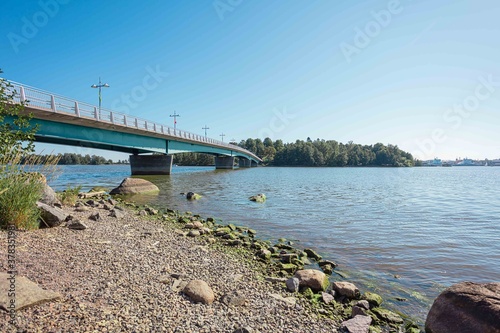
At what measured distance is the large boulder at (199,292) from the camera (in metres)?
5.47

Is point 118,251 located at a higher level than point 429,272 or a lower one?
higher

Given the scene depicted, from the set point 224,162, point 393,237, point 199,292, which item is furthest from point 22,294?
point 224,162

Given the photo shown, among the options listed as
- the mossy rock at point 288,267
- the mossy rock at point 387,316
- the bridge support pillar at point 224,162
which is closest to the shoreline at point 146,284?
the mossy rock at point 288,267

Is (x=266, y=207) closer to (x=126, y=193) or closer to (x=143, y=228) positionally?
(x=143, y=228)

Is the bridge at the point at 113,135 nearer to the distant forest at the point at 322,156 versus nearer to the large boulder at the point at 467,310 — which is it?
the large boulder at the point at 467,310

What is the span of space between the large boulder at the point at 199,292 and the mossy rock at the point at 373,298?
352cm

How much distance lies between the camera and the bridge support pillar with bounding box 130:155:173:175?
54469mm

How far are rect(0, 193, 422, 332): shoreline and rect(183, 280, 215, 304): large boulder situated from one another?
0.15 metres

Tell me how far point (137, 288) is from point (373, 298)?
5.06 m

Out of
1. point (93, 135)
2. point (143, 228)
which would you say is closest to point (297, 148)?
point (93, 135)

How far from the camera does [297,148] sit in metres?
157

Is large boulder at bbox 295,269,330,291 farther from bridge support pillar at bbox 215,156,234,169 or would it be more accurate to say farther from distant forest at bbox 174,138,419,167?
distant forest at bbox 174,138,419,167

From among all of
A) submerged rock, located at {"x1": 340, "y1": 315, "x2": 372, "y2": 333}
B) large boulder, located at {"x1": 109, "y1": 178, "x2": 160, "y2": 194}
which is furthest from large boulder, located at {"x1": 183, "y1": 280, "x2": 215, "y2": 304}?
large boulder, located at {"x1": 109, "y1": 178, "x2": 160, "y2": 194}

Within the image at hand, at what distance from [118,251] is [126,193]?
18500 millimetres
